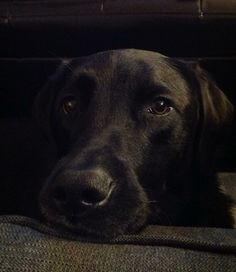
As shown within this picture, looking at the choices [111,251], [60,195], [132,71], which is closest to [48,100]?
[132,71]

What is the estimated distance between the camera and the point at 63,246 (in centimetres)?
95

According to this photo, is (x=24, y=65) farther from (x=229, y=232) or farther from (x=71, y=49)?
(x=229, y=232)

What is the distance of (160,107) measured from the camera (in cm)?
158

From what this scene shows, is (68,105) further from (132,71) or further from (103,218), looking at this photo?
(103,218)

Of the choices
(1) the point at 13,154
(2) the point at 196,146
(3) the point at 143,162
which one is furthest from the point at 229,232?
(1) the point at 13,154

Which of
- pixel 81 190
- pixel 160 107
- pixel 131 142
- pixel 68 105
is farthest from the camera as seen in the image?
pixel 68 105

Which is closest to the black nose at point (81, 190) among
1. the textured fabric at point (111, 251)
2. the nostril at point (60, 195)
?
the nostril at point (60, 195)

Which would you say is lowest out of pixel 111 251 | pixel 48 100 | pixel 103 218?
pixel 48 100

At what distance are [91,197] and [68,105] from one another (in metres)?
0.59

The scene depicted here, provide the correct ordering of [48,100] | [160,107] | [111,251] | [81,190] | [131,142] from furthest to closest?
[48,100]
[160,107]
[131,142]
[81,190]
[111,251]

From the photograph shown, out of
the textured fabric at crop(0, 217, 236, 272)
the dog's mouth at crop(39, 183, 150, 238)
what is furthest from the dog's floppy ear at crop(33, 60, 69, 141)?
the textured fabric at crop(0, 217, 236, 272)

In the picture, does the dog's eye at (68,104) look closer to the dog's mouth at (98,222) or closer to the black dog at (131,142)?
the black dog at (131,142)

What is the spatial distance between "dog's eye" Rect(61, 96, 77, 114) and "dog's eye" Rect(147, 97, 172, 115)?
0.84 ft

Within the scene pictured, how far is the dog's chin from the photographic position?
1.11 m
